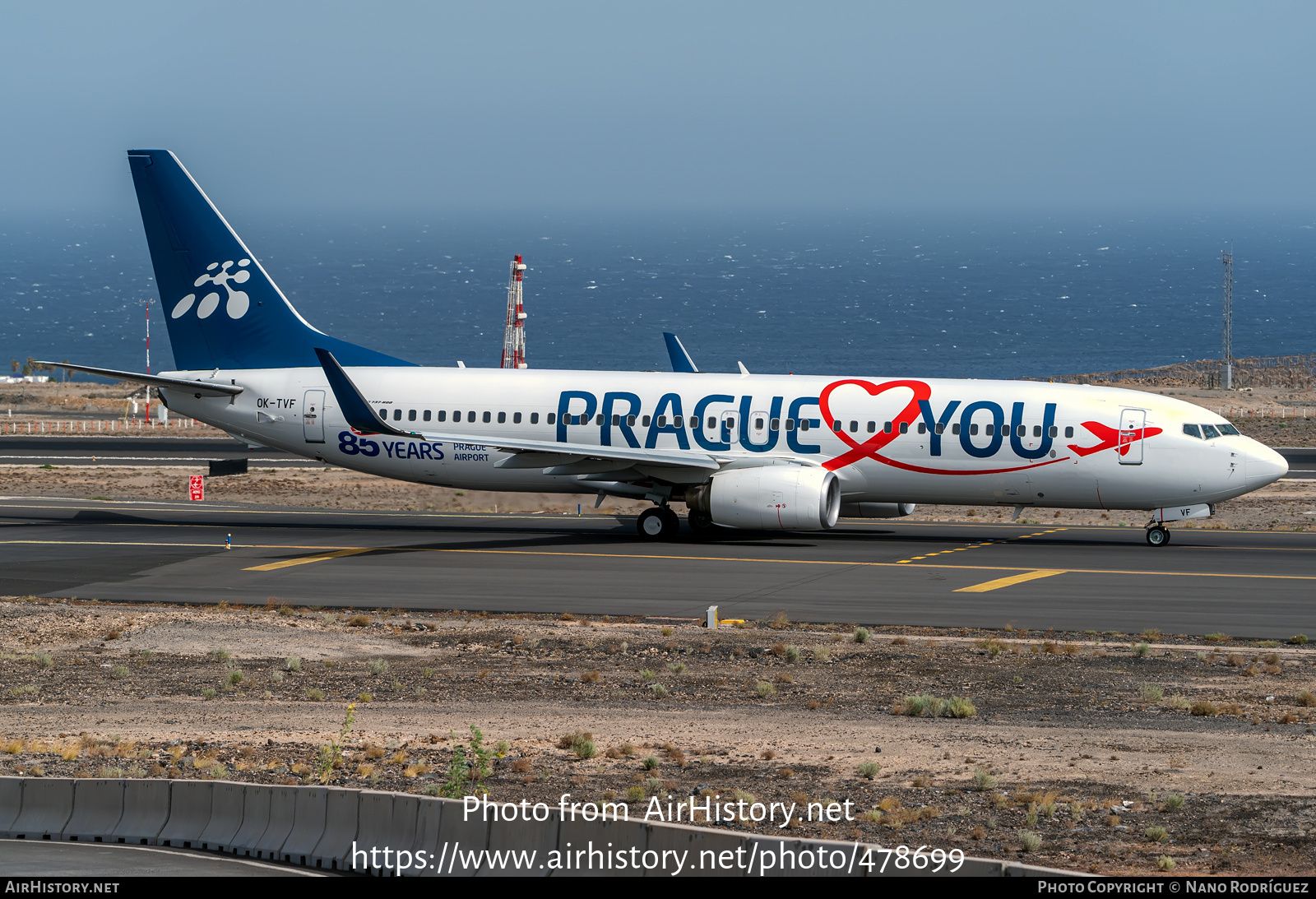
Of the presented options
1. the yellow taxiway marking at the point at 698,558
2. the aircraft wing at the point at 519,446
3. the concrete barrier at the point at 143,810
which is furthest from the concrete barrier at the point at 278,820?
the aircraft wing at the point at 519,446

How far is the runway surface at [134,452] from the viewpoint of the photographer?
194ft

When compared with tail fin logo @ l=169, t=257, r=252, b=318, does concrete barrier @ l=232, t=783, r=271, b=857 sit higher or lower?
lower

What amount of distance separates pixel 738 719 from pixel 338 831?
794 cm

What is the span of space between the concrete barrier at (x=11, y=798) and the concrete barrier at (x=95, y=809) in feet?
1.96

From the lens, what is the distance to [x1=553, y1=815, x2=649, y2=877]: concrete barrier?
484 inches

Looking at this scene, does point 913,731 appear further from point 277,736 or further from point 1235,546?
point 1235,546

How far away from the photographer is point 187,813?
1398 centimetres

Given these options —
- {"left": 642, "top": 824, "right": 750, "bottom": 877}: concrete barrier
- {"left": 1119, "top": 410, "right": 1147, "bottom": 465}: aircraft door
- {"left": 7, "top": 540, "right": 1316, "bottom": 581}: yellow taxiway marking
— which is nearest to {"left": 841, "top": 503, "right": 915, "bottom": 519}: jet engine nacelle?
{"left": 7, "top": 540, "right": 1316, "bottom": 581}: yellow taxiway marking

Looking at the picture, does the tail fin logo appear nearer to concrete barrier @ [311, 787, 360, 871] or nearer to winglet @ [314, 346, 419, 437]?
winglet @ [314, 346, 419, 437]

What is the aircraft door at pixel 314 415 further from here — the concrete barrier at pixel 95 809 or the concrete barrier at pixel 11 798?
the concrete barrier at pixel 95 809

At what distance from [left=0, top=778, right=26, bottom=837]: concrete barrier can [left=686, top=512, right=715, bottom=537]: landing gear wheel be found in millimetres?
24264

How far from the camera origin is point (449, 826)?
1314 cm

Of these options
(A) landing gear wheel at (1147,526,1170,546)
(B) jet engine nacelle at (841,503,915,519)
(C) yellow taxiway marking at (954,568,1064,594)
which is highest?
(B) jet engine nacelle at (841,503,915,519)

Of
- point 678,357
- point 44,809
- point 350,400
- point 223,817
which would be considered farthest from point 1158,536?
point 44,809
